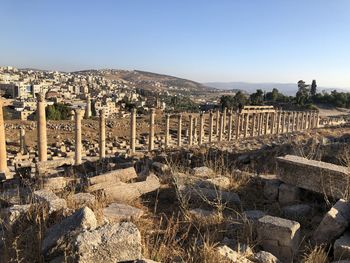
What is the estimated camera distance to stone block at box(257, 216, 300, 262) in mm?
4859

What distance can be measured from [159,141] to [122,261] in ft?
104

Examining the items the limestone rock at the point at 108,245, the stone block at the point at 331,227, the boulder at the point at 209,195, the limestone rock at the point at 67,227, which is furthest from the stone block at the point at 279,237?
the limestone rock at the point at 67,227

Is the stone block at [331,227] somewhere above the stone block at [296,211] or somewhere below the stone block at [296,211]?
above

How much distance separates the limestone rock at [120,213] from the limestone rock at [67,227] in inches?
40.7

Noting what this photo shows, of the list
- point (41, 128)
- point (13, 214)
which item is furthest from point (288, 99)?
point (13, 214)

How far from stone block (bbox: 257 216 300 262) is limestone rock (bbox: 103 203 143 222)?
1.88 metres

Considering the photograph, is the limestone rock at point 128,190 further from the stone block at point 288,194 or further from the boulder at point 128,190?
the stone block at point 288,194

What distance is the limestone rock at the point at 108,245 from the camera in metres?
3.63

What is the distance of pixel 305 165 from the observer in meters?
6.72

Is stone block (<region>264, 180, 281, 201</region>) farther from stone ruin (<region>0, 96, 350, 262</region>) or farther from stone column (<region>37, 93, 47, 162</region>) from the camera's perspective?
stone column (<region>37, 93, 47, 162</region>)

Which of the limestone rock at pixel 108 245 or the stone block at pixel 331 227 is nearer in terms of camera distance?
the limestone rock at pixel 108 245

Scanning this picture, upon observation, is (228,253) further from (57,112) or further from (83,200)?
(57,112)

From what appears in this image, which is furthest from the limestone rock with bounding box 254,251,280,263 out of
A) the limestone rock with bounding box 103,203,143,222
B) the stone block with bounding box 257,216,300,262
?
the limestone rock with bounding box 103,203,143,222

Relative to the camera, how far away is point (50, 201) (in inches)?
207
